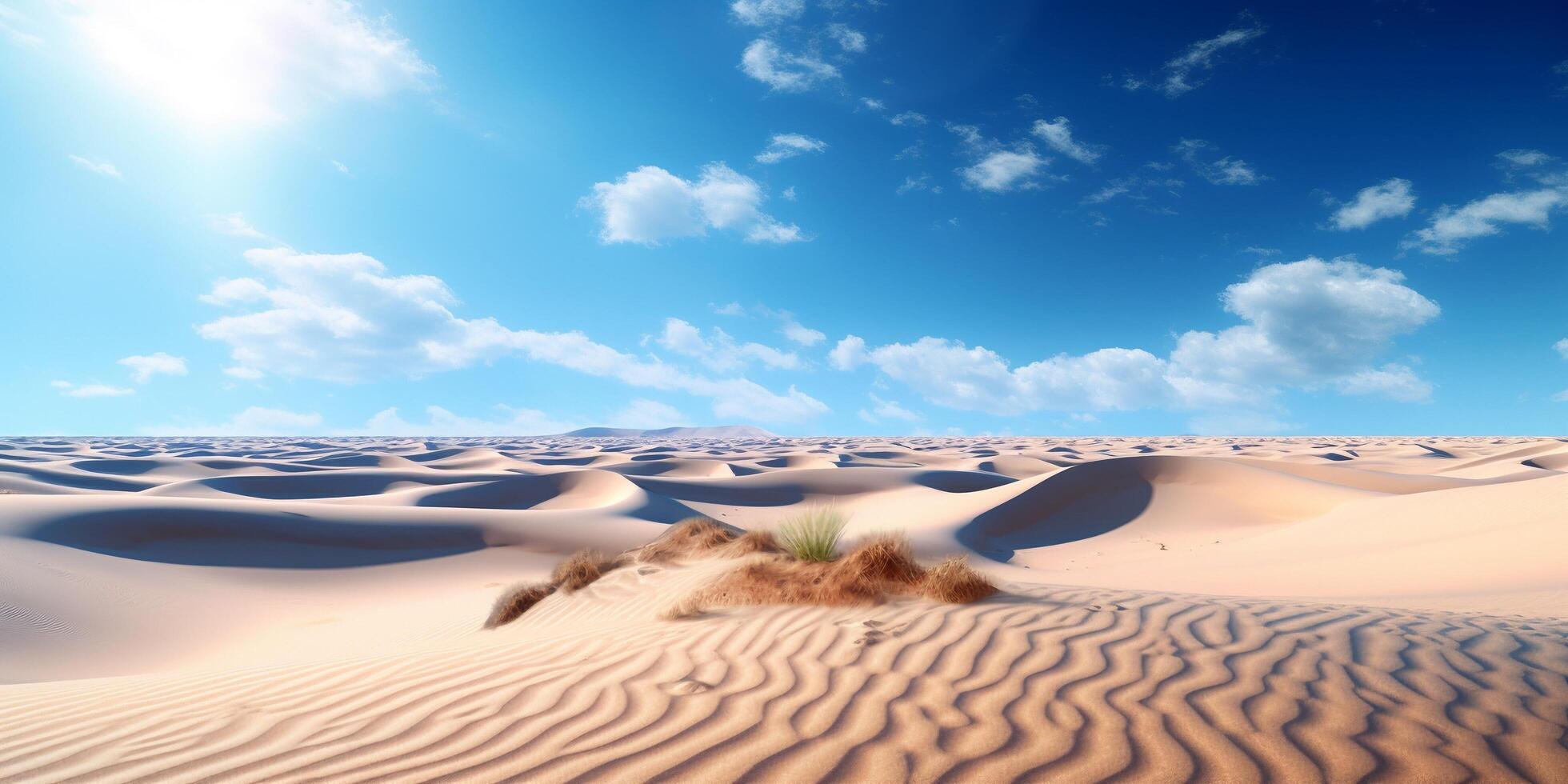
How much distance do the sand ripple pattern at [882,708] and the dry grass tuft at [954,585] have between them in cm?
26

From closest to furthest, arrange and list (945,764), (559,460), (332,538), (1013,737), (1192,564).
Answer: (945,764) < (1013,737) < (1192,564) < (332,538) < (559,460)

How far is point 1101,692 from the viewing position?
10.6 ft

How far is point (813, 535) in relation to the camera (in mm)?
6453

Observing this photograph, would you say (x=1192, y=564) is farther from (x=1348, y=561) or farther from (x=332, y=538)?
(x=332, y=538)

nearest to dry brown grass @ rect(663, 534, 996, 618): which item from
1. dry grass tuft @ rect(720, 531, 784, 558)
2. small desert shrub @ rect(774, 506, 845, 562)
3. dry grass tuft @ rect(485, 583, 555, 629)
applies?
small desert shrub @ rect(774, 506, 845, 562)

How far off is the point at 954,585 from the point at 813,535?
1.69 metres

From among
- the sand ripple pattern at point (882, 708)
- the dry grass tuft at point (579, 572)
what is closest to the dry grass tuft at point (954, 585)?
the sand ripple pattern at point (882, 708)

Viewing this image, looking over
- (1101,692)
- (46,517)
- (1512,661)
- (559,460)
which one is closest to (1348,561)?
(1512,661)

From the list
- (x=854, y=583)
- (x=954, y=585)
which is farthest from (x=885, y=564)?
(x=954, y=585)

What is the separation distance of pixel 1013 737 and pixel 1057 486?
55.0 ft

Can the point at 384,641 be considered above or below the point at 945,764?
below

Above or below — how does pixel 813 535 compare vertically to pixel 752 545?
above

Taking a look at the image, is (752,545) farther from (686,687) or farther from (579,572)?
(686,687)

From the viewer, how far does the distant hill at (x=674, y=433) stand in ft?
499
